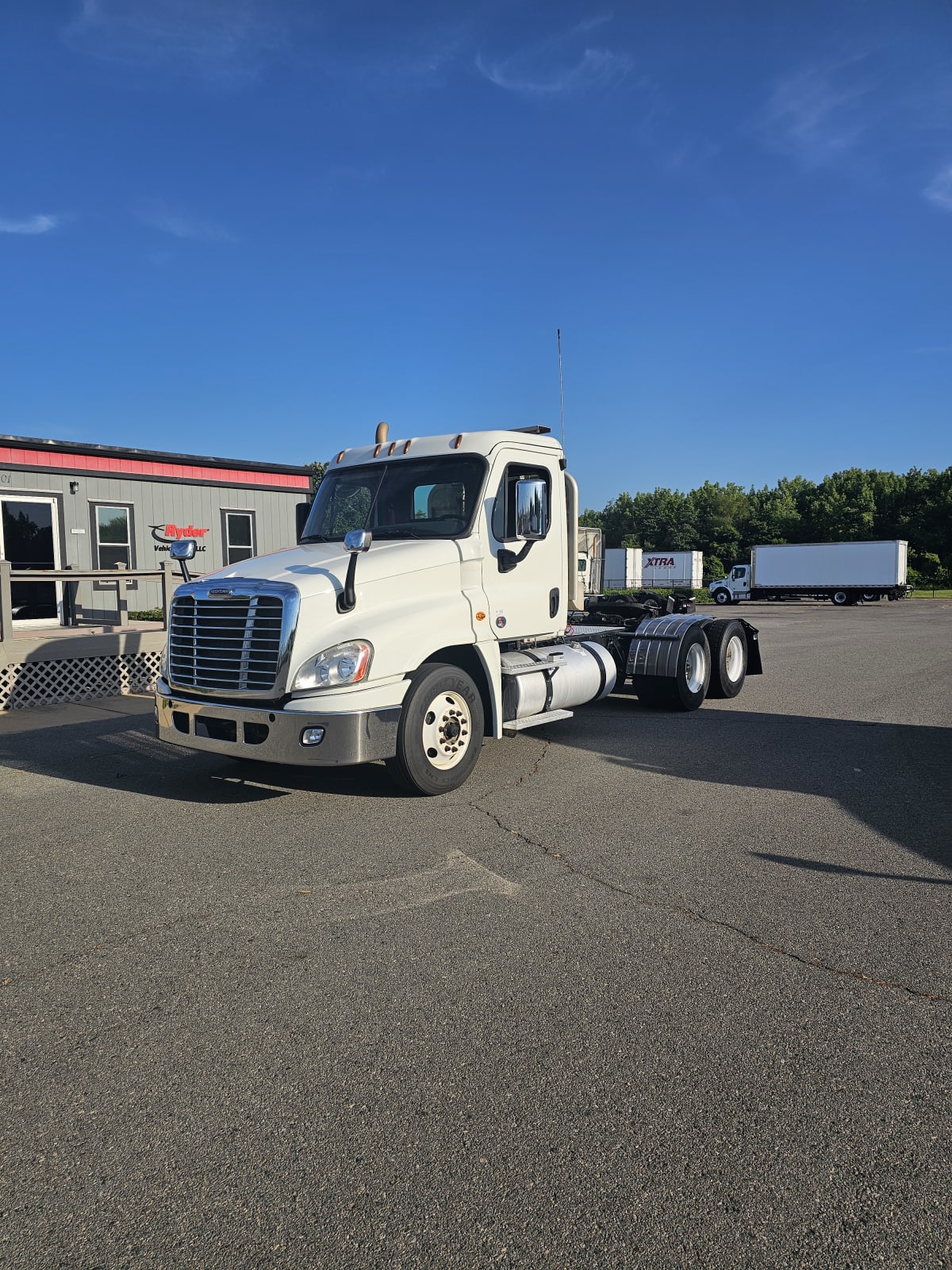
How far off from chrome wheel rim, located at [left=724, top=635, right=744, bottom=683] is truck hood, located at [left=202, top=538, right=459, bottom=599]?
5.46 m

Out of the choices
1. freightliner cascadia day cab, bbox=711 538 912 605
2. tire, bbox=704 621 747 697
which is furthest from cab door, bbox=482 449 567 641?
freightliner cascadia day cab, bbox=711 538 912 605

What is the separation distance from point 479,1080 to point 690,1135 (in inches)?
27.2

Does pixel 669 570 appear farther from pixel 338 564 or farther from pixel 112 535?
pixel 338 564

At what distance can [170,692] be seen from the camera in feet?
21.9

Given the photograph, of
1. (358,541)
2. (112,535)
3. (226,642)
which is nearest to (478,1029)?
(358,541)

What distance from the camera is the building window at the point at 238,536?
1962 centimetres

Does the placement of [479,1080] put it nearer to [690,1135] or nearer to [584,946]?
[690,1135]

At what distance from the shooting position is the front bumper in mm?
5793

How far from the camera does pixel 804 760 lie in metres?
7.75

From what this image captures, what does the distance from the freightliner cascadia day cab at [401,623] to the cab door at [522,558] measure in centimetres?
2

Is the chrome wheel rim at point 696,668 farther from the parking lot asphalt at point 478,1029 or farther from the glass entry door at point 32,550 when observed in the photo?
the glass entry door at point 32,550

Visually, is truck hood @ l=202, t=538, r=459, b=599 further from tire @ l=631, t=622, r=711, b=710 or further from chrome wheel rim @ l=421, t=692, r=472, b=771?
tire @ l=631, t=622, r=711, b=710

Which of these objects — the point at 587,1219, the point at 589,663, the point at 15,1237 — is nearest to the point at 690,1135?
the point at 587,1219

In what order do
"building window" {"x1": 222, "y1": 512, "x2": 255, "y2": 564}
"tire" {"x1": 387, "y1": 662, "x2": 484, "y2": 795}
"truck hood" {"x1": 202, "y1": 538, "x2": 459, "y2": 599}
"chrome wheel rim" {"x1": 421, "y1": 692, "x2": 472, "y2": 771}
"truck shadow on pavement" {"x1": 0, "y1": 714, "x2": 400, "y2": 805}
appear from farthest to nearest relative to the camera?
"building window" {"x1": 222, "y1": 512, "x2": 255, "y2": 564}, "truck shadow on pavement" {"x1": 0, "y1": 714, "x2": 400, "y2": 805}, "chrome wheel rim" {"x1": 421, "y1": 692, "x2": 472, "y2": 771}, "tire" {"x1": 387, "y1": 662, "x2": 484, "y2": 795}, "truck hood" {"x1": 202, "y1": 538, "x2": 459, "y2": 599}
